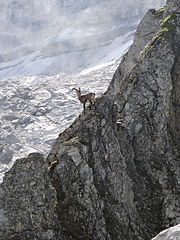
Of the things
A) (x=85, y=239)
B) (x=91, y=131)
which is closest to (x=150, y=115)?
(x=91, y=131)

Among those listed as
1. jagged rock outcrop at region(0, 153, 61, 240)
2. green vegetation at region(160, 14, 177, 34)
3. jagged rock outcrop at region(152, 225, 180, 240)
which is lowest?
jagged rock outcrop at region(0, 153, 61, 240)

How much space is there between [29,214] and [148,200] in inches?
222

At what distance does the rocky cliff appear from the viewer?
771 inches

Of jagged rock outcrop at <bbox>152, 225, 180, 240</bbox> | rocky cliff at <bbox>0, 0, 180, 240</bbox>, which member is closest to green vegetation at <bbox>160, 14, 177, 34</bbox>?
rocky cliff at <bbox>0, 0, 180, 240</bbox>

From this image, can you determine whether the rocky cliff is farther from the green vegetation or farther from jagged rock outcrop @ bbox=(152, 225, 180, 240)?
jagged rock outcrop @ bbox=(152, 225, 180, 240)

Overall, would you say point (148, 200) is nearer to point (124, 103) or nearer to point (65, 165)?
point (65, 165)

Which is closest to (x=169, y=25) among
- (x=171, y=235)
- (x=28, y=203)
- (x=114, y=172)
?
(x=114, y=172)

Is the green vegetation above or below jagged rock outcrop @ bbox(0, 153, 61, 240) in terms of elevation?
above

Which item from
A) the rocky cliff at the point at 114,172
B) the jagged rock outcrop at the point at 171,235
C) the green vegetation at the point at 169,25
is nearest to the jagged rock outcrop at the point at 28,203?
the rocky cliff at the point at 114,172

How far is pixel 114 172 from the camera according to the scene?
21.6m

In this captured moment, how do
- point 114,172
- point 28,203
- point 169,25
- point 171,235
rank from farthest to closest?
point 169,25 < point 114,172 < point 28,203 < point 171,235

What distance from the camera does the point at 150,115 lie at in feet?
82.3

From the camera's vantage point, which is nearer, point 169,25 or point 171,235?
point 171,235

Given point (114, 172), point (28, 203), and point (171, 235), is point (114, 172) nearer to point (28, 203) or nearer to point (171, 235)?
point (28, 203)
